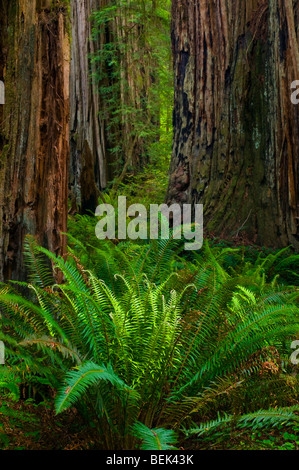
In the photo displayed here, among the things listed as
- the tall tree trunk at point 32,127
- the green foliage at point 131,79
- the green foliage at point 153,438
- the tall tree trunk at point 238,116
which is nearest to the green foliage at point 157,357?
the green foliage at point 153,438

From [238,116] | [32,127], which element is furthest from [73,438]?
[238,116]

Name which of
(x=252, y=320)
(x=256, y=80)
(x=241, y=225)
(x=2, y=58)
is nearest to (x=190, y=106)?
(x=256, y=80)

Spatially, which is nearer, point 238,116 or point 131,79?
point 238,116

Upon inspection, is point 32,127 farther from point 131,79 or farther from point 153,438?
point 131,79

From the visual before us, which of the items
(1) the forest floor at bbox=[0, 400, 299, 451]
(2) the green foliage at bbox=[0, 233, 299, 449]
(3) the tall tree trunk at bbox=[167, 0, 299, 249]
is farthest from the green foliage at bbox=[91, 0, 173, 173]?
(1) the forest floor at bbox=[0, 400, 299, 451]

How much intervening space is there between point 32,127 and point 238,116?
12.8ft

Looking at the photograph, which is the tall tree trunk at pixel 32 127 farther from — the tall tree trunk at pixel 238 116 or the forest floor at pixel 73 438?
the tall tree trunk at pixel 238 116

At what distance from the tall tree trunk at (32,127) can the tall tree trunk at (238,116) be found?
3319 mm

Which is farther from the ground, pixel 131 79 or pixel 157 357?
pixel 131 79

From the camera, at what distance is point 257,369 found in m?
2.15

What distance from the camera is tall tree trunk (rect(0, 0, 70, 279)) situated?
8.86ft

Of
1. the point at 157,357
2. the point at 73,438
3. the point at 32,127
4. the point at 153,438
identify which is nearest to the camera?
the point at 153,438

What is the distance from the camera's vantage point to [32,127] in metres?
2.73

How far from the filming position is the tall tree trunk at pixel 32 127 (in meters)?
2.70
